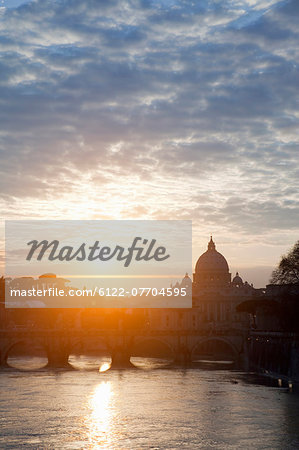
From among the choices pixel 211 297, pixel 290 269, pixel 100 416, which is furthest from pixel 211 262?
pixel 100 416

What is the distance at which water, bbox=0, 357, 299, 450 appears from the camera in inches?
1631

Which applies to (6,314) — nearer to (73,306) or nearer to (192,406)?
(73,306)

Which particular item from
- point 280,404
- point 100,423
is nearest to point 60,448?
point 100,423

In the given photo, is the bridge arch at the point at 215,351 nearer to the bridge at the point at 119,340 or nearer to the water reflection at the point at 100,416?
the bridge at the point at 119,340

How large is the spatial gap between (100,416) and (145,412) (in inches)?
138

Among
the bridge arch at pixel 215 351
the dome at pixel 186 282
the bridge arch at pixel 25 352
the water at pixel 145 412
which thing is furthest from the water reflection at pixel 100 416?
the dome at pixel 186 282

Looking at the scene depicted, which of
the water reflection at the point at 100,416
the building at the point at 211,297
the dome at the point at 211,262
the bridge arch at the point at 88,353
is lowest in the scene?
the water reflection at the point at 100,416

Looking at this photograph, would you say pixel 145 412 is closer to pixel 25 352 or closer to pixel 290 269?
pixel 290 269

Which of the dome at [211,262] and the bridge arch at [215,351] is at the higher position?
the dome at [211,262]

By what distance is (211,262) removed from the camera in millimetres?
159125

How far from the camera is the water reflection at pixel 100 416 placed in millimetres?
42156

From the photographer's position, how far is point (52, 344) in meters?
90.8

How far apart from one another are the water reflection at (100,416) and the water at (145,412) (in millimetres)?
58

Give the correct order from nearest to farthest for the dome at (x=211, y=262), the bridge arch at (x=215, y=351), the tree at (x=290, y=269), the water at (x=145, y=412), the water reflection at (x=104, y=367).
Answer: the water at (x=145, y=412) < the tree at (x=290, y=269) < the water reflection at (x=104, y=367) < the bridge arch at (x=215, y=351) < the dome at (x=211, y=262)
